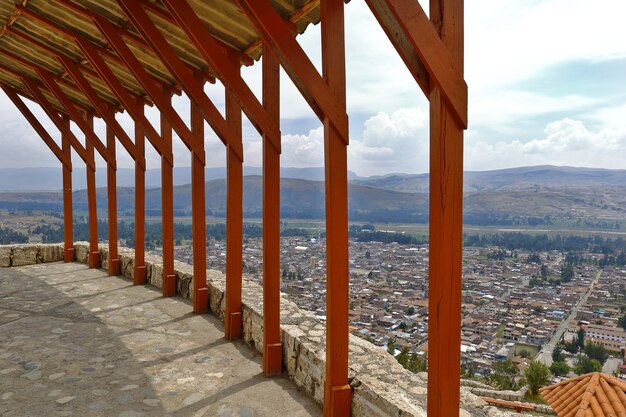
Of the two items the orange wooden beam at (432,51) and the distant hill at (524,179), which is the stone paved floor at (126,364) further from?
the distant hill at (524,179)

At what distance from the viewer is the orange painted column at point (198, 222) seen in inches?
248

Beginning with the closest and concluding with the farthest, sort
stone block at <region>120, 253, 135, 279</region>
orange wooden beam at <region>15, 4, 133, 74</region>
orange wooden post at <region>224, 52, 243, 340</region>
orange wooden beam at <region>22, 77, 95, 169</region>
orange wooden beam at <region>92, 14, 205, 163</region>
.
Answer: orange wooden post at <region>224, 52, 243, 340</region>, orange wooden beam at <region>92, 14, 205, 163</region>, orange wooden beam at <region>15, 4, 133, 74</region>, stone block at <region>120, 253, 135, 279</region>, orange wooden beam at <region>22, 77, 95, 169</region>

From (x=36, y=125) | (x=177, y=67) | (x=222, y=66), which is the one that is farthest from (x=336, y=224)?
(x=36, y=125)

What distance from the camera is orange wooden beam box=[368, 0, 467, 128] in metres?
1.94

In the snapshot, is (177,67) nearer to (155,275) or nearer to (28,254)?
(155,275)

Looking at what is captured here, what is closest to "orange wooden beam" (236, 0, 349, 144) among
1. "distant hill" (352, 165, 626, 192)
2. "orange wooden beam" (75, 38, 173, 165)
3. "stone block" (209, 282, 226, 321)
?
"stone block" (209, 282, 226, 321)

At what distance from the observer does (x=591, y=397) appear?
435 centimetres

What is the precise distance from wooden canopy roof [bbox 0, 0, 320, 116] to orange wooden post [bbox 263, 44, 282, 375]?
557 mm

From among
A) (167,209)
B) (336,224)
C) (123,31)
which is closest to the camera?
(336,224)

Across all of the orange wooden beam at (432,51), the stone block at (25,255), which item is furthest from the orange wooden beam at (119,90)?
the stone block at (25,255)

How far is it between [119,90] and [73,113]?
300cm

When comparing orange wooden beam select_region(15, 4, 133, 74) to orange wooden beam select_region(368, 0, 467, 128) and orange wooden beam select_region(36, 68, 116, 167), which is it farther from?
orange wooden beam select_region(368, 0, 467, 128)

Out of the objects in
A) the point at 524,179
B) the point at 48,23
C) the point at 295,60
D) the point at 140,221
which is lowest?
the point at 140,221

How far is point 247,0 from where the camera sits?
9.59ft
